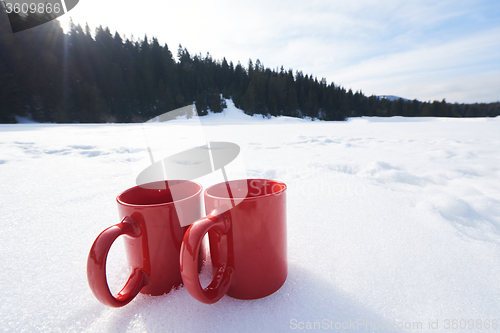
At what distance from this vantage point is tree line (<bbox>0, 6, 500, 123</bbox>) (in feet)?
37.5

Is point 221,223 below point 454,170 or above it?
above

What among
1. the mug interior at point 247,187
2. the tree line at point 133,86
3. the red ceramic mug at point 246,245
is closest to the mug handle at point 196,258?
the red ceramic mug at point 246,245

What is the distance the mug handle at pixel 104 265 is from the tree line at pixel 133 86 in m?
9.41

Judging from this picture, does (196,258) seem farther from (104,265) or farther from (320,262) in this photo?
(320,262)

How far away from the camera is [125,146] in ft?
6.13

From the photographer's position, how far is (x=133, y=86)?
51.8 feet

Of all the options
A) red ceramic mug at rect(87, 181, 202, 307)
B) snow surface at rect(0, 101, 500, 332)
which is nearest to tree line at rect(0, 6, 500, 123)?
snow surface at rect(0, 101, 500, 332)

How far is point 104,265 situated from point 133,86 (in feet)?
61.1

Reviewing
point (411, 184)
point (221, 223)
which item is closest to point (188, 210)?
point (221, 223)

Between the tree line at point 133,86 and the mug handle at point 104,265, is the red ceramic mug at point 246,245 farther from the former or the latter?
the tree line at point 133,86

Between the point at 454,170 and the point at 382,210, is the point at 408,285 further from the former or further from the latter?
the point at 454,170

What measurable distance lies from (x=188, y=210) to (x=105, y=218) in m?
0.44

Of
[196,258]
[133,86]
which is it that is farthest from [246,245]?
[133,86]

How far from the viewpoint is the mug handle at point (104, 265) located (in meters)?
0.27
